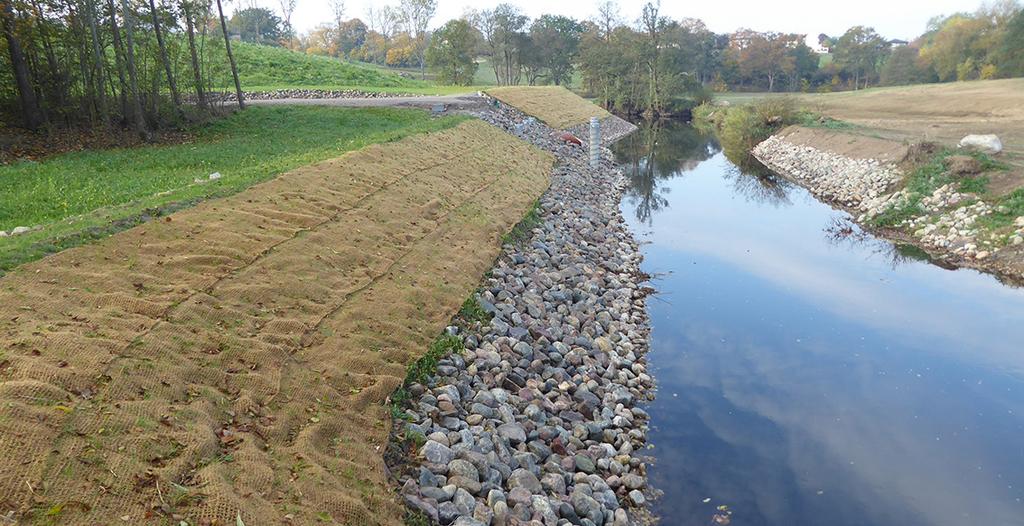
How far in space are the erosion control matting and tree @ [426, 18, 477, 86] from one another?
1420 centimetres

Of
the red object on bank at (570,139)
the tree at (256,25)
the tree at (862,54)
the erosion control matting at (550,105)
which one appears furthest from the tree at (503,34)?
the tree at (862,54)

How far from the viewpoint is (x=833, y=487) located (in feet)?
25.7

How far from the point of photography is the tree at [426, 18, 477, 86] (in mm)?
60750

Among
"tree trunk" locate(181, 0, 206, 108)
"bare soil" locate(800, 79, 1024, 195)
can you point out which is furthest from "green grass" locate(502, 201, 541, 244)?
"tree trunk" locate(181, 0, 206, 108)

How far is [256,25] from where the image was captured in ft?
256

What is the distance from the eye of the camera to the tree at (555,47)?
6906 cm

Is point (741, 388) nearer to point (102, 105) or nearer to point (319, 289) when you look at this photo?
point (319, 289)

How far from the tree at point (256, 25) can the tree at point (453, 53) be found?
28.8 meters

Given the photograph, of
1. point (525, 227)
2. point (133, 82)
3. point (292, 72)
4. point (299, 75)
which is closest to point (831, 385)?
point (525, 227)

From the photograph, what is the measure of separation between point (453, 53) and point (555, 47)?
1419 centimetres

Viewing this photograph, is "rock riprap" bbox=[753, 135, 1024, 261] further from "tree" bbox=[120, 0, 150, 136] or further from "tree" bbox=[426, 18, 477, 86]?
"tree" bbox=[426, 18, 477, 86]

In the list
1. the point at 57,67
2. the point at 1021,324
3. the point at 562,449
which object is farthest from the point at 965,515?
the point at 57,67

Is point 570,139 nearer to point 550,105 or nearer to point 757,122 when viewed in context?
point 550,105

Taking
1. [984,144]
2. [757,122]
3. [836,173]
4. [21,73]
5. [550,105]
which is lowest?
[836,173]
